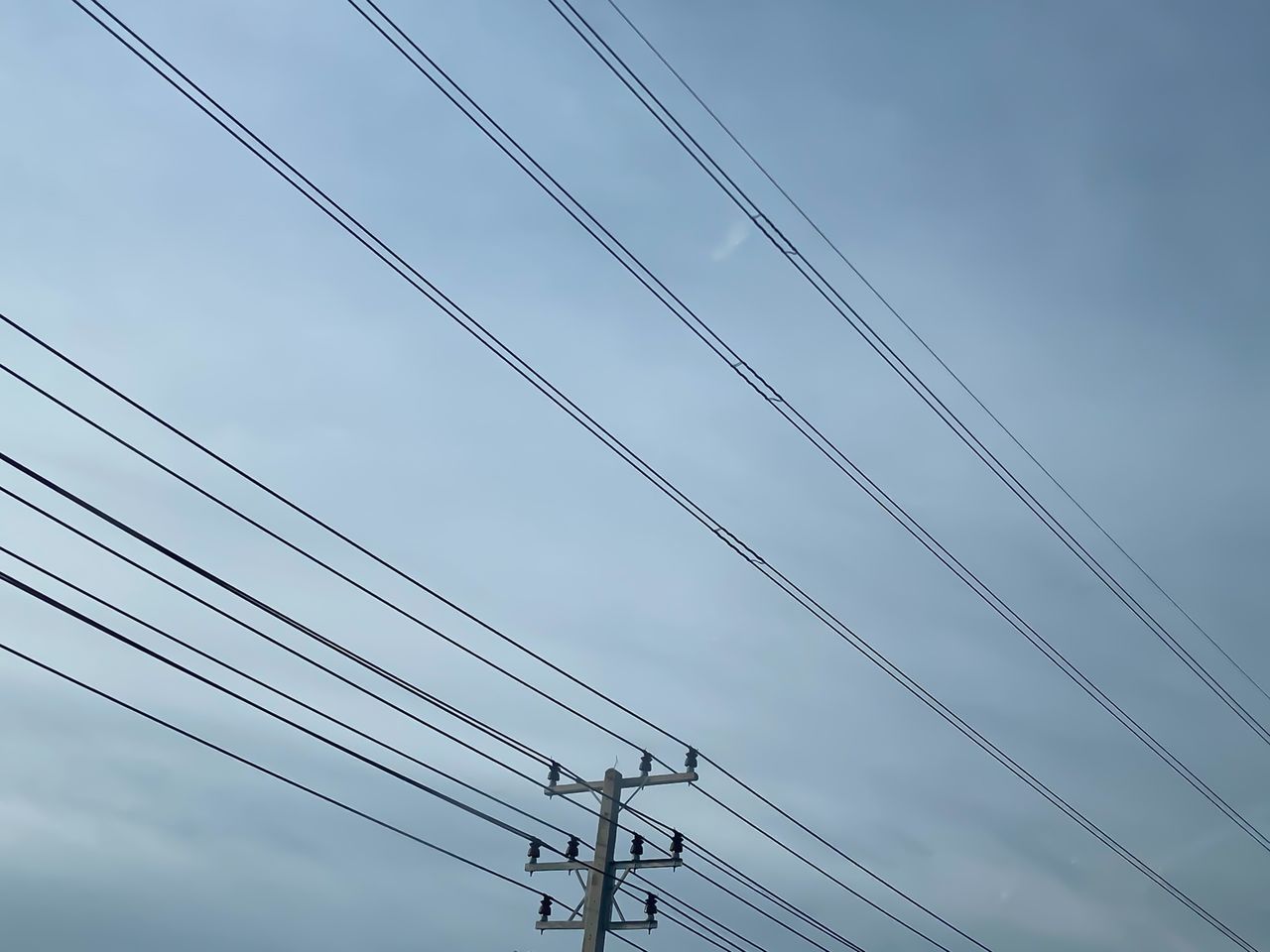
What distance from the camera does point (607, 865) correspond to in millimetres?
23891

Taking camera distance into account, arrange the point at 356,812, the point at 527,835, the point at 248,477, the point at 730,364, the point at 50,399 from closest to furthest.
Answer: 1. the point at 50,399
2. the point at 248,477
3. the point at 356,812
4. the point at 730,364
5. the point at 527,835

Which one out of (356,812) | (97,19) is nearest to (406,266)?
(97,19)

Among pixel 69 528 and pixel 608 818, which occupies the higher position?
pixel 608 818

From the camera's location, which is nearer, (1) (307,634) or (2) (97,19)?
(2) (97,19)

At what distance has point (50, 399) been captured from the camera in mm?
11586

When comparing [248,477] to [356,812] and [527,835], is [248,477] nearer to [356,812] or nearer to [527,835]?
[356,812]

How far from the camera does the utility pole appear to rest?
23531 mm

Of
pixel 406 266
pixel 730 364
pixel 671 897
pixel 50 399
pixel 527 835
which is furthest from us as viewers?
pixel 671 897

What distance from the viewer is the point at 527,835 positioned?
18750 mm

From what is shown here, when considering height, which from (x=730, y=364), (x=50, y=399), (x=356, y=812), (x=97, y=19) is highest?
(x=730, y=364)

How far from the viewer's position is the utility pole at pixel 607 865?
23531 millimetres

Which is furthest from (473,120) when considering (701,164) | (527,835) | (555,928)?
(555,928)

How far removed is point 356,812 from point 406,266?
20.3 feet

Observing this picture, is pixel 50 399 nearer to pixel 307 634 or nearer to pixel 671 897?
pixel 307 634
